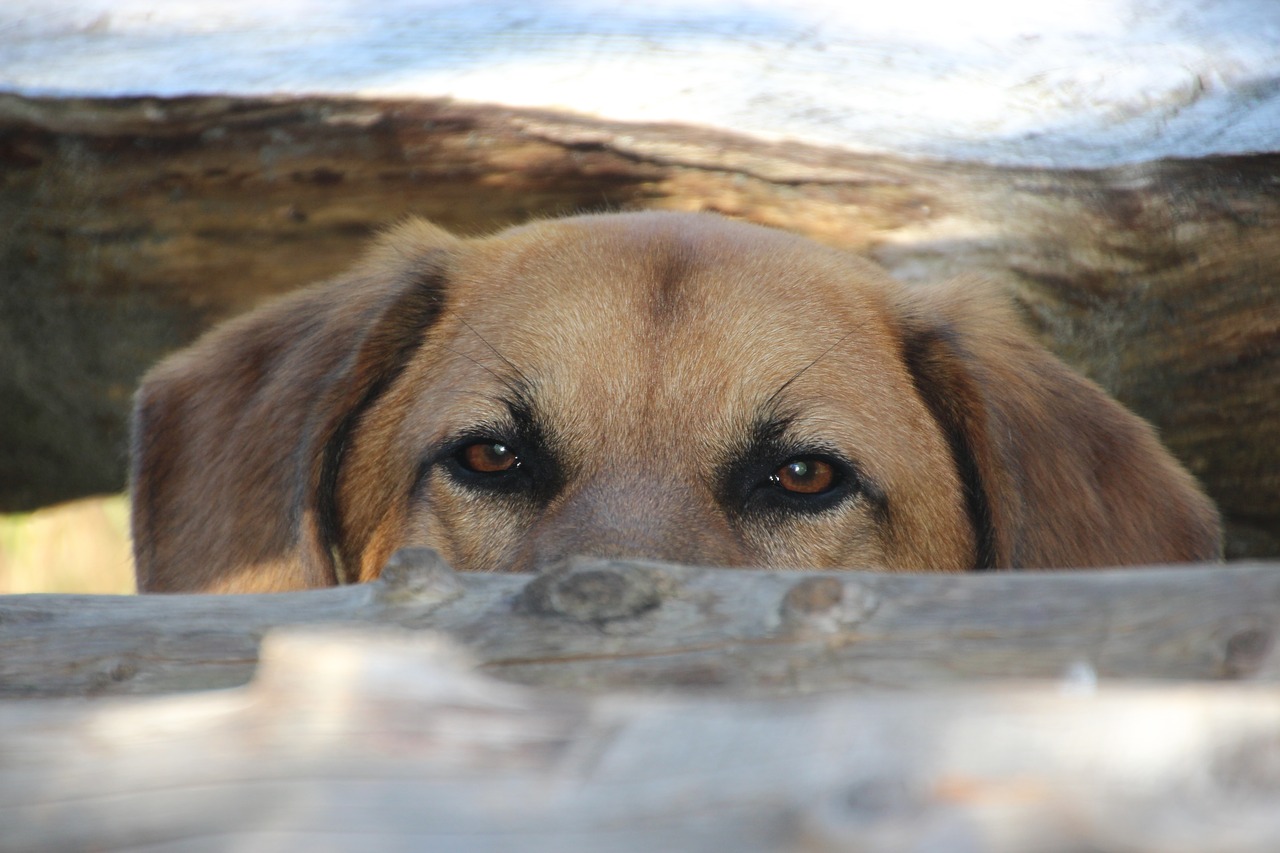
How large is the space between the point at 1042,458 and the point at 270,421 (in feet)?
5.63

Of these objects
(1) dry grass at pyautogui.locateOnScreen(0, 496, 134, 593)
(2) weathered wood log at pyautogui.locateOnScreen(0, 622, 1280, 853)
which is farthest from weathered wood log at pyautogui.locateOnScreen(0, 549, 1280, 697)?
(1) dry grass at pyautogui.locateOnScreen(0, 496, 134, 593)

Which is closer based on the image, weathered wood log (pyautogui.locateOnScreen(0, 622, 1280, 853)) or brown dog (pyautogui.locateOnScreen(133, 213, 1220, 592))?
weathered wood log (pyautogui.locateOnScreen(0, 622, 1280, 853))

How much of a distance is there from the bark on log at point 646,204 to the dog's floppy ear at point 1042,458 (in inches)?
21.1

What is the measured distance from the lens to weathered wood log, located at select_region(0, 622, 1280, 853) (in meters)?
1.10

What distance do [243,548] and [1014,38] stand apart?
2.51m

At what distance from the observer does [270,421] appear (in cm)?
301

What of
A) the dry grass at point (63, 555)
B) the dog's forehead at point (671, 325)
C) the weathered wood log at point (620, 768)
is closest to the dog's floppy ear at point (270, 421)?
the dog's forehead at point (671, 325)

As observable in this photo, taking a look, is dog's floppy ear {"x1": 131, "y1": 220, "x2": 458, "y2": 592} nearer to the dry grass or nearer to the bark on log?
the bark on log

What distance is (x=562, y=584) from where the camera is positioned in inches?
60.6

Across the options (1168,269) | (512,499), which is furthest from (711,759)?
(1168,269)

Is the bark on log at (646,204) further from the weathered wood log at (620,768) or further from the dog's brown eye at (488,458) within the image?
the weathered wood log at (620,768)

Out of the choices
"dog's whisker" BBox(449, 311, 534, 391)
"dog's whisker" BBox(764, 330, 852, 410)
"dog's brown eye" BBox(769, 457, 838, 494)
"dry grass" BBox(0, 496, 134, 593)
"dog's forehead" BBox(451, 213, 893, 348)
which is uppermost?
"dog's forehead" BBox(451, 213, 893, 348)

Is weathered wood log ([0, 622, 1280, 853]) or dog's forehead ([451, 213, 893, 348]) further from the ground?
weathered wood log ([0, 622, 1280, 853])

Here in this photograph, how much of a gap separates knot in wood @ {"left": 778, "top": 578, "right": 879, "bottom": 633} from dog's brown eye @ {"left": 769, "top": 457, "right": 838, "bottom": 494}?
3.99ft
